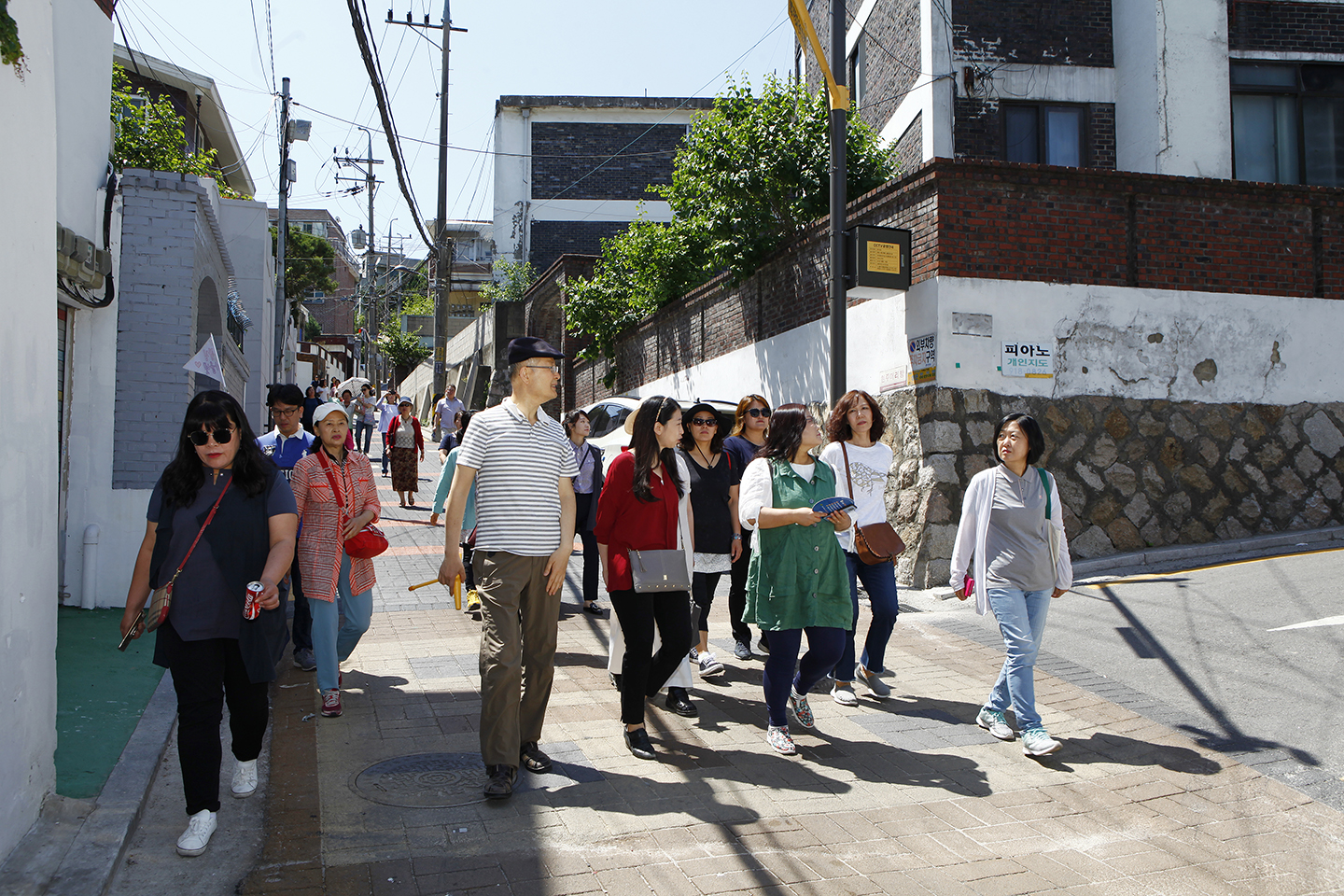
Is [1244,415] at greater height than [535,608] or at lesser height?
greater

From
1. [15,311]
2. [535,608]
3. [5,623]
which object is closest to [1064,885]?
[535,608]

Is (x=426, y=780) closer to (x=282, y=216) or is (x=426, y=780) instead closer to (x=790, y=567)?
(x=790, y=567)

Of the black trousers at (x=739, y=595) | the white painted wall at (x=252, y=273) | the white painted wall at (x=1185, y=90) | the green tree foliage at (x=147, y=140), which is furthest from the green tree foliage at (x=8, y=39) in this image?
the white painted wall at (x=1185, y=90)

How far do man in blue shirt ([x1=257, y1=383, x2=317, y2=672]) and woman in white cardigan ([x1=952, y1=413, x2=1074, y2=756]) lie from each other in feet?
13.4

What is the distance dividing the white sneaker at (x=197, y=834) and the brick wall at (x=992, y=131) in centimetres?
1438

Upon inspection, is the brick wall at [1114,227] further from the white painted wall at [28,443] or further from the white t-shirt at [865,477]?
the white painted wall at [28,443]

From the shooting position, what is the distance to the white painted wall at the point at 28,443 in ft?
11.8

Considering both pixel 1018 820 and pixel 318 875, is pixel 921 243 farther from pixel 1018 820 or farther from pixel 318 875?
pixel 318 875

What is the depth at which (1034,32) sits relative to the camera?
50.8 feet

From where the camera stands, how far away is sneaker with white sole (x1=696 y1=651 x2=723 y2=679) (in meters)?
6.61

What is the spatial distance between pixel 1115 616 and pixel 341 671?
6.05 metres

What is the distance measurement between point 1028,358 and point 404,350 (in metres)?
51.5

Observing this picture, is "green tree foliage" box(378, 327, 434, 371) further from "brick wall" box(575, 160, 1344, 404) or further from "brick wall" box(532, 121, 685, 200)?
"brick wall" box(575, 160, 1344, 404)

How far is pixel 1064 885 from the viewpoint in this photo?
372cm
